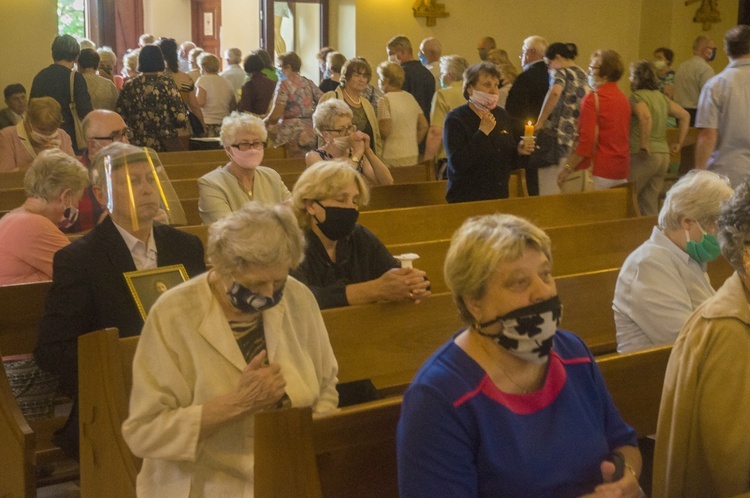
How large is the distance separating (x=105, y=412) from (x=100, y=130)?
242cm

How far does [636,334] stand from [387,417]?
4.69ft

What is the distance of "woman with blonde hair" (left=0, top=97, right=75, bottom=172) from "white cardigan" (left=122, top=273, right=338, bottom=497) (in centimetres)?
387

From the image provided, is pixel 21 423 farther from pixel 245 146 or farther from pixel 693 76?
pixel 693 76

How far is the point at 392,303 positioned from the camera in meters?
3.54

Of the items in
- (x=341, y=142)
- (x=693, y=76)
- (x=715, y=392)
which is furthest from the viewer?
(x=693, y=76)

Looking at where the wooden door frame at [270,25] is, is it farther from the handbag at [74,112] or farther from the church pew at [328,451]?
the church pew at [328,451]

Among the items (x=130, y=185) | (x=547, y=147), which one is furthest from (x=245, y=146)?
(x=547, y=147)

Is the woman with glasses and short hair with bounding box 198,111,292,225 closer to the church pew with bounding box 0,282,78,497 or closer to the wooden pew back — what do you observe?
the church pew with bounding box 0,282,78,497

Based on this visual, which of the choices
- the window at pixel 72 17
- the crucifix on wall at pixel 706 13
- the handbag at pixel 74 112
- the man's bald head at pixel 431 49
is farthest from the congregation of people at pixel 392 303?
the window at pixel 72 17

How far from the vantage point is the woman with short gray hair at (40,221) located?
389cm

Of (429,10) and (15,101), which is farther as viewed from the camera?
(429,10)

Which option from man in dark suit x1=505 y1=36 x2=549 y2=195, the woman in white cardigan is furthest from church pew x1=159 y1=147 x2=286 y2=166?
the woman in white cardigan

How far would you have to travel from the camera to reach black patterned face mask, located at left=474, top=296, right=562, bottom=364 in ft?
6.89

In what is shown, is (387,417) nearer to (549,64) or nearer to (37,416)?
(37,416)
